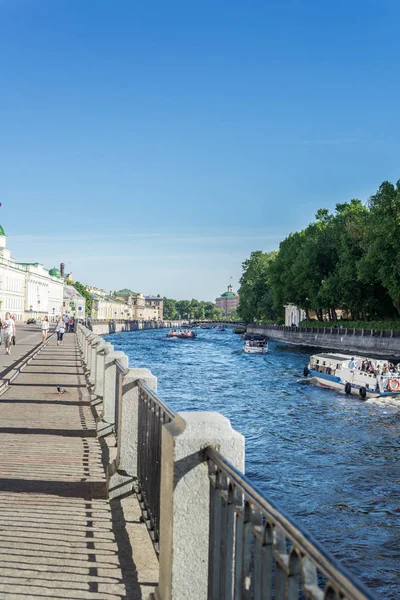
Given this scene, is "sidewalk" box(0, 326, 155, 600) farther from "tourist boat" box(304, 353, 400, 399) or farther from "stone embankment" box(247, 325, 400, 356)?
"stone embankment" box(247, 325, 400, 356)

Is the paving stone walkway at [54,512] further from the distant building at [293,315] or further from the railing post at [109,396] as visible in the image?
the distant building at [293,315]

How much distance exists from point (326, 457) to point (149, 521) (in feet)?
47.5

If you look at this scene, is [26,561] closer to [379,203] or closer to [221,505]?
[221,505]

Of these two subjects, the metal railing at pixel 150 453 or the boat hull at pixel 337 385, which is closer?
the metal railing at pixel 150 453

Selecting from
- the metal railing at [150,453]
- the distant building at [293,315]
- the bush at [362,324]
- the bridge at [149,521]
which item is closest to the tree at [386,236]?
the bush at [362,324]

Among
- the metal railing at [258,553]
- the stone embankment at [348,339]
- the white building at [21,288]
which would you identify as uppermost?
the white building at [21,288]

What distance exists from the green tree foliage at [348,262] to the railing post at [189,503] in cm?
5515

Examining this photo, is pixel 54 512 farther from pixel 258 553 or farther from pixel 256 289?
pixel 256 289

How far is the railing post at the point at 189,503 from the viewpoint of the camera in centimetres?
440

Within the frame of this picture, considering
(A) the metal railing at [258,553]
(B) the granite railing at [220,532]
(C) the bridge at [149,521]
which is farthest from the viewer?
(C) the bridge at [149,521]

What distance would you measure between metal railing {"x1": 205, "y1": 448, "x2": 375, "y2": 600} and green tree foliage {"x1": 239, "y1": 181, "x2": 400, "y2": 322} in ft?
Result: 182

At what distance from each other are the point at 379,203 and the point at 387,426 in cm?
3634

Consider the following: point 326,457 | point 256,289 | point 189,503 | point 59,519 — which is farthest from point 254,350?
point 189,503

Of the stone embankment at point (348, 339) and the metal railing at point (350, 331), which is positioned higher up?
the metal railing at point (350, 331)
